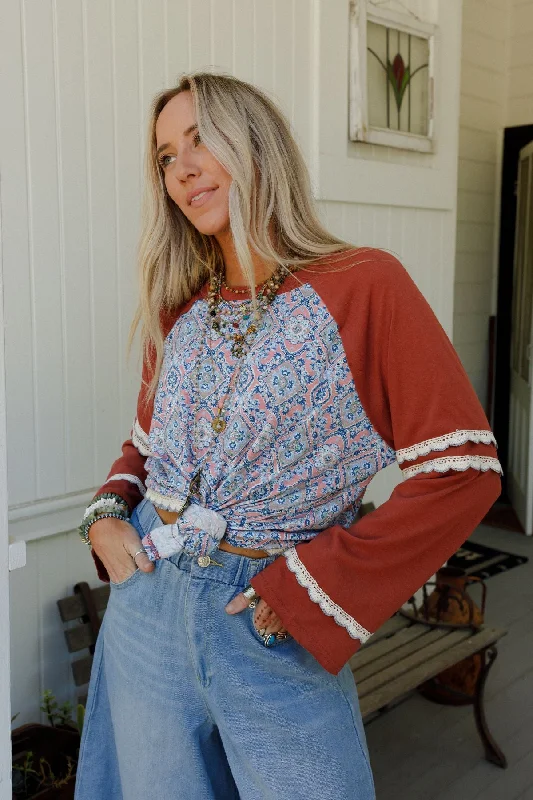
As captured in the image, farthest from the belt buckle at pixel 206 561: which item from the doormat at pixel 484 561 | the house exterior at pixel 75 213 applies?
the doormat at pixel 484 561

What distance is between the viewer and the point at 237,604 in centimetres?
137

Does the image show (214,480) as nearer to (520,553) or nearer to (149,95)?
(149,95)

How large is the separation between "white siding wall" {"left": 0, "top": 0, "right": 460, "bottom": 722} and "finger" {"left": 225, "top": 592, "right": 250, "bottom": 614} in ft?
4.26

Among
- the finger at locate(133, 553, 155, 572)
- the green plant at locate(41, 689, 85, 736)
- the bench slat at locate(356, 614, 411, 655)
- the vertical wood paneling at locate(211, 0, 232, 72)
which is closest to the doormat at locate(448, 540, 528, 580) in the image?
the bench slat at locate(356, 614, 411, 655)

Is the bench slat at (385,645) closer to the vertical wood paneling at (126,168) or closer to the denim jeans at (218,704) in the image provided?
the vertical wood paneling at (126,168)

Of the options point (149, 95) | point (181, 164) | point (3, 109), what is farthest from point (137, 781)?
point (149, 95)

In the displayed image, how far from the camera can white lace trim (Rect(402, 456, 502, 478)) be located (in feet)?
4.29

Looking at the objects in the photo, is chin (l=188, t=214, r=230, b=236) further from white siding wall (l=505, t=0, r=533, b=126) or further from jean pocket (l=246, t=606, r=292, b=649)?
white siding wall (l=505, t=0, r=533, b=126)

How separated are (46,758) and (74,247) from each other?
60.1 inches

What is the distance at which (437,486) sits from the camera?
1324 mm

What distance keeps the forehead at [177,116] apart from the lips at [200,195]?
108mm

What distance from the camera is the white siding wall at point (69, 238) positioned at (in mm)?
2426

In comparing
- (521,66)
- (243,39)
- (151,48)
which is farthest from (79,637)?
(521,66)

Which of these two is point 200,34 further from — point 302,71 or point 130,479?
point 130,479
